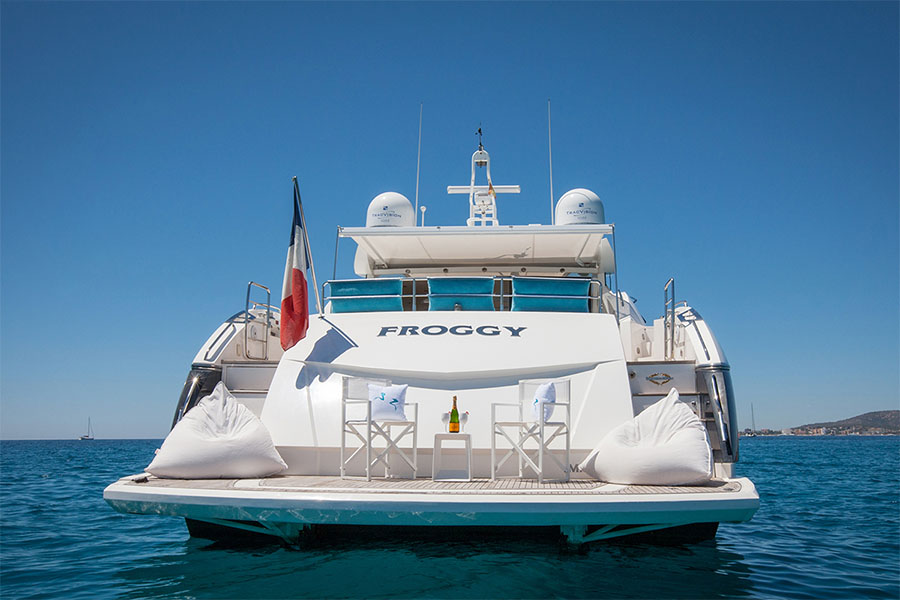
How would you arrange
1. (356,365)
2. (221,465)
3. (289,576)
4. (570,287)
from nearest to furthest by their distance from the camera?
(289,576) < (221,465) < (356,365) < (570,287)

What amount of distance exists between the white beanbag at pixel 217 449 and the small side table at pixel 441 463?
1.46 meters

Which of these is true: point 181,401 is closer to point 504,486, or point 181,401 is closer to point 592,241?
point 504,486

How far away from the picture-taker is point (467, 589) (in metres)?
5.07

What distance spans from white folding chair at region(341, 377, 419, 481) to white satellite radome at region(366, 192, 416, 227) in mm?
4126

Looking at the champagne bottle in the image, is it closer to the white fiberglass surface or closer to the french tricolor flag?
the white fiberglass surface

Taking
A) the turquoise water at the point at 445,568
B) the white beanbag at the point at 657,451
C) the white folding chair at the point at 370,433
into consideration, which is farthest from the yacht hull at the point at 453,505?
the white folding chair at the point at 370,433

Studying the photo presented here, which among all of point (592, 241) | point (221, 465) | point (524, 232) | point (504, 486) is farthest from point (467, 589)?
point (592, 241)

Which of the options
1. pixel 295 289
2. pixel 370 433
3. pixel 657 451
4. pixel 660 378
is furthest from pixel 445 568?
pixel 295 289

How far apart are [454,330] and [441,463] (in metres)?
1.61

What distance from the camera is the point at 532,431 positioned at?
19.6 ft

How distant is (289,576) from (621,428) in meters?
3.13

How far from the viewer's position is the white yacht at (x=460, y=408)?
201 inches

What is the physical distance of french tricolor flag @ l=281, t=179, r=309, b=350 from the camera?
7.75 meters

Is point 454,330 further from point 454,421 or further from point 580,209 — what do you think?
point 580,209
